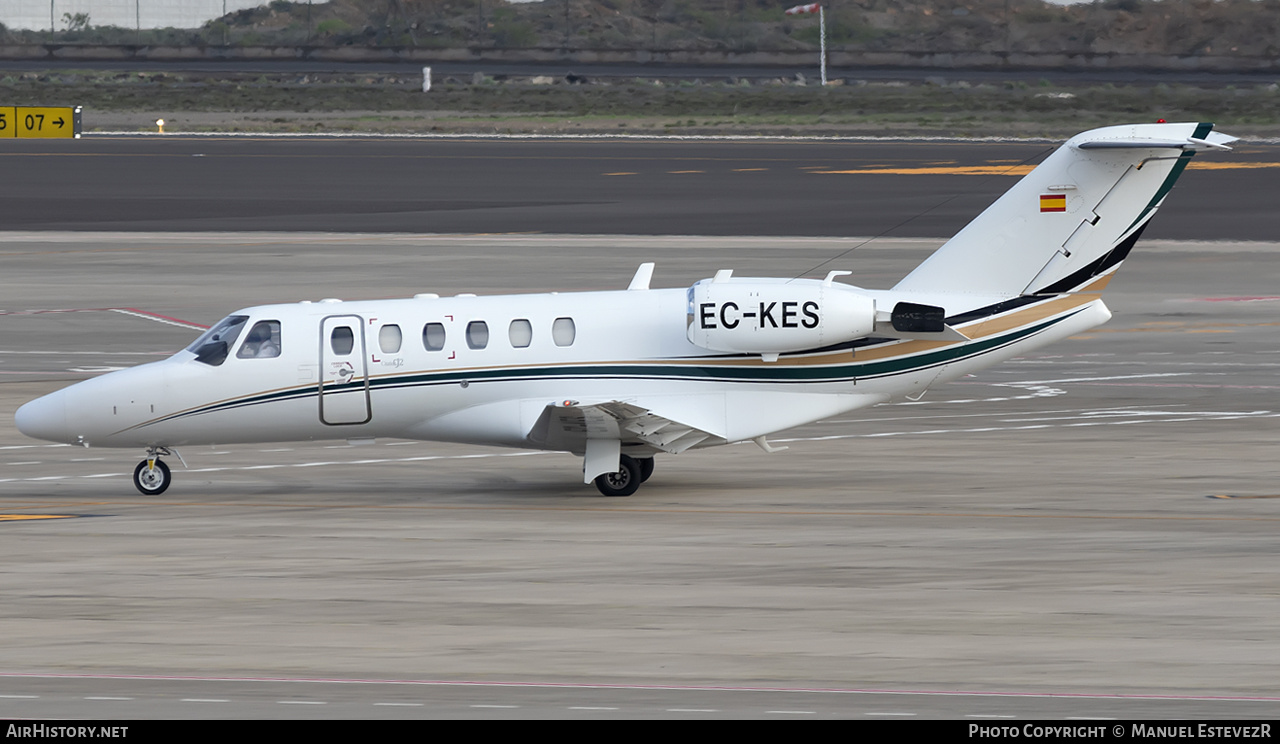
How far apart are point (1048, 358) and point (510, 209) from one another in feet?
110

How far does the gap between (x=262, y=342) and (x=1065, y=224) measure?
1086 centimetres

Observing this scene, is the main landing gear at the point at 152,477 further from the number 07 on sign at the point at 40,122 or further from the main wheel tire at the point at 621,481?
the number 07 on sign at the point at 40,122

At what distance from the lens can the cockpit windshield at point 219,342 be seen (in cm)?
2461

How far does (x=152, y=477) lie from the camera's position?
25.0 m

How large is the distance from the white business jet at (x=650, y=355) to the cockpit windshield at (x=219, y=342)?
0.04 meters

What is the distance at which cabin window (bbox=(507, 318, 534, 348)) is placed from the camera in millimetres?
24203

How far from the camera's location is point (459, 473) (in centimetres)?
2700

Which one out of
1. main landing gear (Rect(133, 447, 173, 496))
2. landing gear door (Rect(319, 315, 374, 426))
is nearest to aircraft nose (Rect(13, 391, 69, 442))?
main landing gear (Rect(133, 447, 173, 496))

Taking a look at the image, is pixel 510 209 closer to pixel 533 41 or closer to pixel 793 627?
pixel 793 627

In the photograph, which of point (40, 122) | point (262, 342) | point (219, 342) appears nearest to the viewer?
point (262, 342)

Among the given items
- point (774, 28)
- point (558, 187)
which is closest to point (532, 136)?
point (558, 187)

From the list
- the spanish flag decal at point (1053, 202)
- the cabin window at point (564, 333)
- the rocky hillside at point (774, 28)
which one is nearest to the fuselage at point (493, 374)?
the cabin window at point (564, 333)

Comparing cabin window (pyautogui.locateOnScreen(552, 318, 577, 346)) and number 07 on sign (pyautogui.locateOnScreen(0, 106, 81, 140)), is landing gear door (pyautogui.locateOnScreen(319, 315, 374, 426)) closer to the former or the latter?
cabin window (pyautogui.locateOnScreen(552, 318, 577, 346))

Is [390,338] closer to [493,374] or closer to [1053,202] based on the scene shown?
[493,374]
